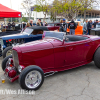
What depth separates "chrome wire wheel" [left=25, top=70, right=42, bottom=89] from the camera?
3.43m

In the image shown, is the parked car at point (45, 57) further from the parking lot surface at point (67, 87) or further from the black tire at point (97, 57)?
the parking lot surface at point (67, 87)

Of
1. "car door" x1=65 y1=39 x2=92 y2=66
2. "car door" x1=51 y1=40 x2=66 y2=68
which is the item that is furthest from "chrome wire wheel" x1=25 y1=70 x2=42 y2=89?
"car door" x1=65 y1=39 x2=92 y2=66

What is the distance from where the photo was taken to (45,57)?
3936 mm

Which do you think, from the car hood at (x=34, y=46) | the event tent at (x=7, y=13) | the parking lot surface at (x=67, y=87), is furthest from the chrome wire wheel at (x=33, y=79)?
the event tent at (x=7, y=13)

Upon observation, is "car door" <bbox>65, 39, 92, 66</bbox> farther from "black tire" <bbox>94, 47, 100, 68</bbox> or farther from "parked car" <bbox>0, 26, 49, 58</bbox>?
"parked car" <bbox>0, 26, 49, 58</bbox>

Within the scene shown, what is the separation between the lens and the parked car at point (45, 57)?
3.46 m

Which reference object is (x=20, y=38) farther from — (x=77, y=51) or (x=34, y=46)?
(x=77, y=51)

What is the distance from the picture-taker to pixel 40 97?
3.19 meters

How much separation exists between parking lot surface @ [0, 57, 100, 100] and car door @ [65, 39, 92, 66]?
0.42 m

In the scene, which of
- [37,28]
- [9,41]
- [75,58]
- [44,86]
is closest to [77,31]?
[37,28]

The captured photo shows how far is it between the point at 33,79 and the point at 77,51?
178cm

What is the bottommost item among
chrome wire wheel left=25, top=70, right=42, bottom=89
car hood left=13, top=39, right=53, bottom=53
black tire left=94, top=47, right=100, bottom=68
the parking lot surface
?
the parking lot surface

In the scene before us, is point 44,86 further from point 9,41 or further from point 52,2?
point 52,2

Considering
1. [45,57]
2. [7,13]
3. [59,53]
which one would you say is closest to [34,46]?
[45,57]
